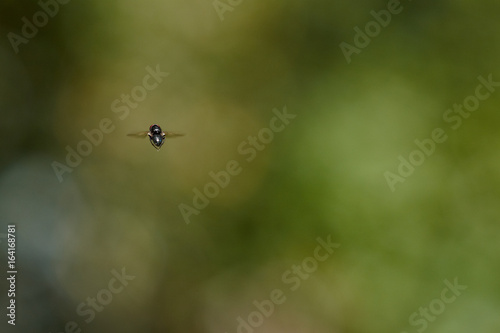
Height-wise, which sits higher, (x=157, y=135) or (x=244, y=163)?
(x=157, y=135)

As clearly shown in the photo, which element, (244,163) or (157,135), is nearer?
(157,135)

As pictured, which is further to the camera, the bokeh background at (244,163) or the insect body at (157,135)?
the bokeh background at (244,163)

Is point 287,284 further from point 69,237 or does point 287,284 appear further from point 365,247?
point 69,237

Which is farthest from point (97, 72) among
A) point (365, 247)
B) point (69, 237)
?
point (365, 247)

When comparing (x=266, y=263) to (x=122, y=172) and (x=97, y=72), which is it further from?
(x=97, y=72)

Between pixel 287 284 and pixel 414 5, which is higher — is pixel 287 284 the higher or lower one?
the lower one

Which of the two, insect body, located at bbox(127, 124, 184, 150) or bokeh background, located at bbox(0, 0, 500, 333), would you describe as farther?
bokeh background, located at bbox(0, 0, 500, 333)

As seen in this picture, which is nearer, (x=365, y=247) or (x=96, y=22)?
(x=365, y=247)

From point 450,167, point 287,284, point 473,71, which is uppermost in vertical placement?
point 473,71
